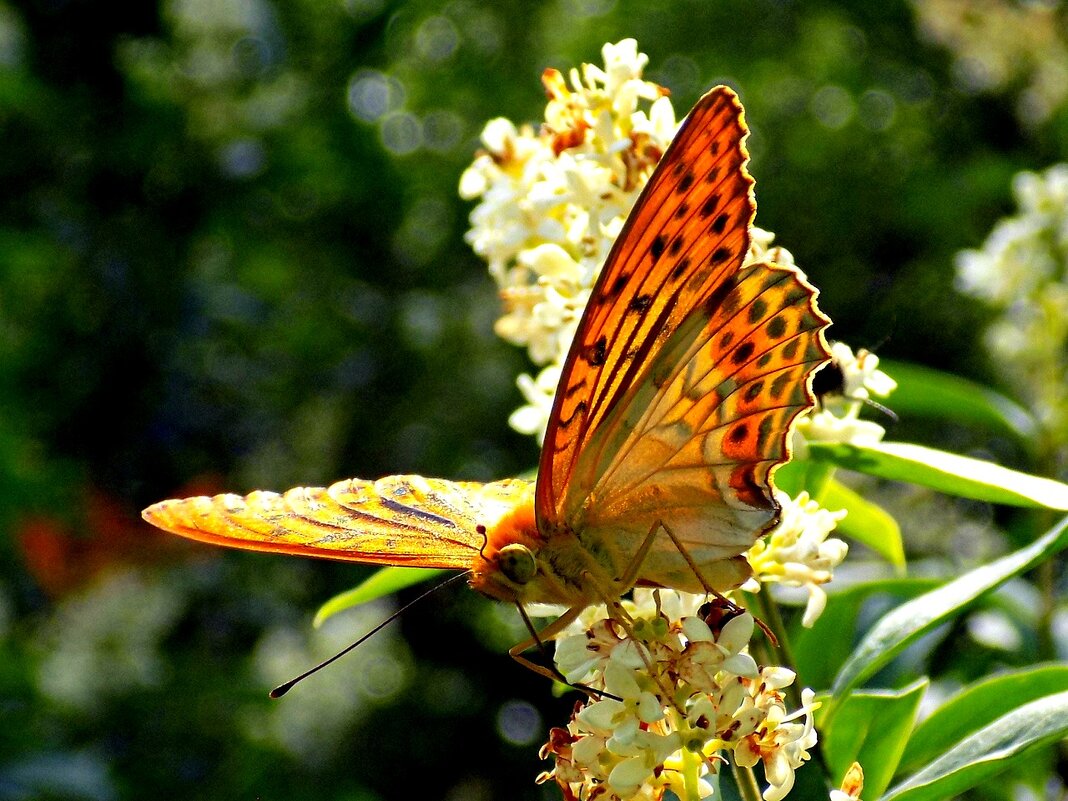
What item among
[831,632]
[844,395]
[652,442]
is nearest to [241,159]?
[831,632]

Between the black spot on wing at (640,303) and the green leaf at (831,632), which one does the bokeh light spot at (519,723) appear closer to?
the green leaf at (831,632)

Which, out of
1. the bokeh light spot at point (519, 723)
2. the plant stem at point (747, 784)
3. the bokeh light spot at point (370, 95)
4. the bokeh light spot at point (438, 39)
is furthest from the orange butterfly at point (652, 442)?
the bokeh light spot at point (438, 39)

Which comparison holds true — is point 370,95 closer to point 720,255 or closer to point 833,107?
point 833,107

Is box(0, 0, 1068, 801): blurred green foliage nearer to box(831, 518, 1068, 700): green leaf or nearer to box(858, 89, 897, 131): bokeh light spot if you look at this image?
box(858, 89, 897, 131): bokeh light spot

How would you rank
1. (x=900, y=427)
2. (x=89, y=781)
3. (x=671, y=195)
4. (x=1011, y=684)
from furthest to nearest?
(x=900, y=427), (x=89, y=781), (x=1011, y=684), (x=671, y=195)

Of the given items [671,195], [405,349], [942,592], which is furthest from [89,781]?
[671,195]

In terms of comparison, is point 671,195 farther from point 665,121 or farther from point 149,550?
point 149,550

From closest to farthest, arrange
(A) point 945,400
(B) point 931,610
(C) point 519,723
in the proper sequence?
1. (B) point 931,610
2. (A) point 945,400
3. (C) point 519,723
